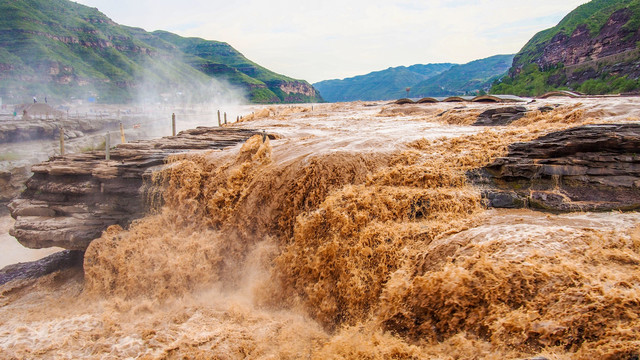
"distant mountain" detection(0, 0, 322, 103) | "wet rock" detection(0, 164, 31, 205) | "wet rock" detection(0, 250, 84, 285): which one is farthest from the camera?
"distant mountain" detection(0, 0, 322, 103)

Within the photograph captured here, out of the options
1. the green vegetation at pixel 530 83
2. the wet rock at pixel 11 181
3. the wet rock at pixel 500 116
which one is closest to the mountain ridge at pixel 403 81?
the green vegetation at pixel 530 83

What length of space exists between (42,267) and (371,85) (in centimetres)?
15889

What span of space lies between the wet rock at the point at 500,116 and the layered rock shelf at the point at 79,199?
9914 millimetres

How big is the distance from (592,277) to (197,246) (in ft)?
22.0

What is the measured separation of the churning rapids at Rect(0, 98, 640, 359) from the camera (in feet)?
11.3

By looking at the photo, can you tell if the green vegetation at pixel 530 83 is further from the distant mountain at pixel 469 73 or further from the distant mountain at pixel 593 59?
the distant mountain at pixel 469 73

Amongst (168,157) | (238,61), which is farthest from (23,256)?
(238,61)

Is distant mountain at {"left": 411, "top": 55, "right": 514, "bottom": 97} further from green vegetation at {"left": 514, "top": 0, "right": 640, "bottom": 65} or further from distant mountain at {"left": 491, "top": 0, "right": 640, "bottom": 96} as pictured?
distant mountain at {"left": 491, "top": 0, "right": 640, "bottom": 96}

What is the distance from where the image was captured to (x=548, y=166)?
5918 millimetres

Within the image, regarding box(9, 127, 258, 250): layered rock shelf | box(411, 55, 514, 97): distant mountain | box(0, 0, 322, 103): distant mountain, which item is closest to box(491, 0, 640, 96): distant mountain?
box(9, 127, 258, 250): layered rock shelf

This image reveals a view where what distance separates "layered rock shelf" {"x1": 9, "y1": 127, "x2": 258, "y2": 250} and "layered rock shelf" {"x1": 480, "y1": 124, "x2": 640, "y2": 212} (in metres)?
8.20

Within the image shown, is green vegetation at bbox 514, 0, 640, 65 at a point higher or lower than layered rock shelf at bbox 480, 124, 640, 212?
higher

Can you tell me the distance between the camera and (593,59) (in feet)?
112

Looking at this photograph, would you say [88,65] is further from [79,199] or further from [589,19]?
[589,19]
